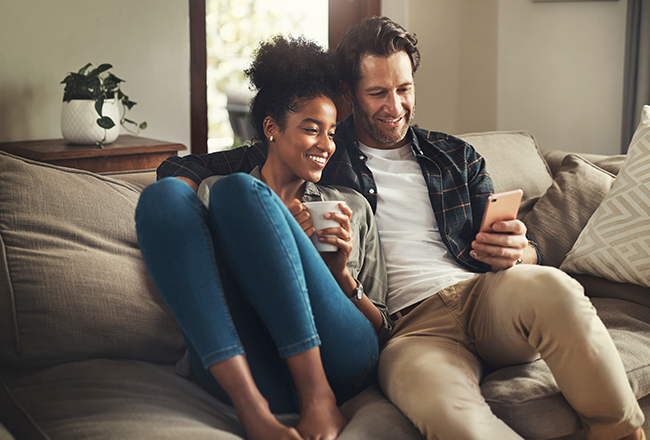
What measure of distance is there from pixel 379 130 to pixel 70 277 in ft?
2.84

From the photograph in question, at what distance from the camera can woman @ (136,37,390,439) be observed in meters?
0.90

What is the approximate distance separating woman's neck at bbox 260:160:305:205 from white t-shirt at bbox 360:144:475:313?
239mm

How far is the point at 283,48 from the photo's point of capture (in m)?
1.41

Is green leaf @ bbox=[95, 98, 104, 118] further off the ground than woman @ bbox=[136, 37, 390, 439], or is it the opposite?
green leaf @ bbox=[95, 98, 104, 118]

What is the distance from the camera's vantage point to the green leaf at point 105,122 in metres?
2.17

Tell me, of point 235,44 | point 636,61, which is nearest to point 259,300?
point 235,44

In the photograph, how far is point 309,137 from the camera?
131 centimetres

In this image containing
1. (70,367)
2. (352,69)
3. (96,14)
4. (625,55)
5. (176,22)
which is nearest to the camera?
(70,367)

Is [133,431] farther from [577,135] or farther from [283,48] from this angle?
[577,135]

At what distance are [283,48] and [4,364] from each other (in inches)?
37.8

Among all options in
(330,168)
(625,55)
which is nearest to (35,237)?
(330,168)

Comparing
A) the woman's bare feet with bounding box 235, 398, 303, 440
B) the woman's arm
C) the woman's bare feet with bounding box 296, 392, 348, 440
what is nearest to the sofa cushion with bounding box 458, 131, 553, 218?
the woman's arm

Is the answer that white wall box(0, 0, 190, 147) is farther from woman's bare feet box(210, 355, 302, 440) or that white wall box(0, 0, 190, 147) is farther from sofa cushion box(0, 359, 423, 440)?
woman's bare feet box(210, 355, 302, 440)

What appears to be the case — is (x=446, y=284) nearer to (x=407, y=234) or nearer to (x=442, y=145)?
(x=407, y=234)
